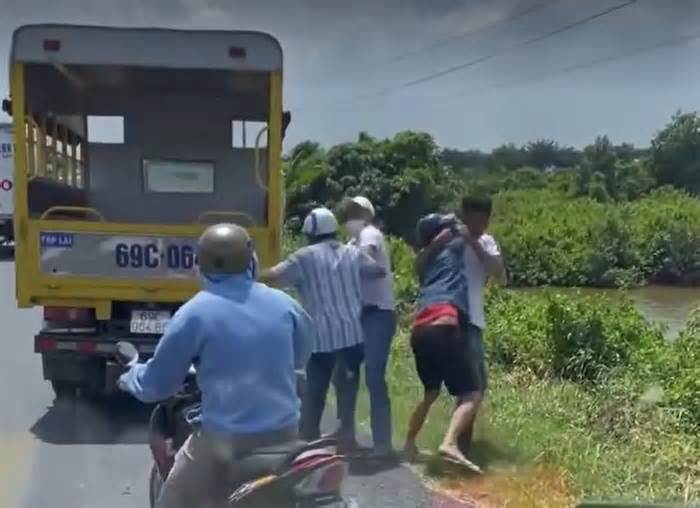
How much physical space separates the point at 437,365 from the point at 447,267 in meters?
0.61

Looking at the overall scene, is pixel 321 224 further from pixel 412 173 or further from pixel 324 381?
pixel 412 173

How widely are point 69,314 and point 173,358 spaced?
221 inches

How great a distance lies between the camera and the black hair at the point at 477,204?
295 inches

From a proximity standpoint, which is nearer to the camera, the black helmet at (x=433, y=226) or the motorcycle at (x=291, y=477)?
the motorcycle at (x=291, y=477)

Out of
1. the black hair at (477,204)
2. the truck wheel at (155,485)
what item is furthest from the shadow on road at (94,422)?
the truck wheel at (155,485)

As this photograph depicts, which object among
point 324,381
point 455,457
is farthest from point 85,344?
point 455,457

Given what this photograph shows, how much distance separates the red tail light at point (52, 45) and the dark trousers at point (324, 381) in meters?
3.14

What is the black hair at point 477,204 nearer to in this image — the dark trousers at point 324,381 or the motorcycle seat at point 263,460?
the dark trousers at point 324,381

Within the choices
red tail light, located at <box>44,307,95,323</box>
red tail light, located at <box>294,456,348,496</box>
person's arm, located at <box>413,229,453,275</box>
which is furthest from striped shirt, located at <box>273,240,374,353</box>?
red tail light, located at <box>294,456,348,496</box>

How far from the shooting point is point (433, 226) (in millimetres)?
7754

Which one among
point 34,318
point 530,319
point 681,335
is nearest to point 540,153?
point 530,319

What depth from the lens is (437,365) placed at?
24.7 feet

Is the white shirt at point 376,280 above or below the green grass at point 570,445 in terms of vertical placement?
above

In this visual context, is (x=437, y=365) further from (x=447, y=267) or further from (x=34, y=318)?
(x=34, y=318)
